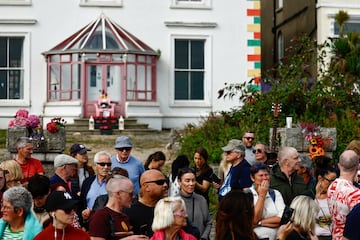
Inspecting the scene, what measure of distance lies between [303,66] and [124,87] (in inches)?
308

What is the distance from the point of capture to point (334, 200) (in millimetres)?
8375

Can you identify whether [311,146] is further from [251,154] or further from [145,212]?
[145,212]

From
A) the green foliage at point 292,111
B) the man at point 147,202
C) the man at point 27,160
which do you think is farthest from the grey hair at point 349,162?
the green foliage at point 292,111

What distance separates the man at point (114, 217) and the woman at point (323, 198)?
2.07 metres

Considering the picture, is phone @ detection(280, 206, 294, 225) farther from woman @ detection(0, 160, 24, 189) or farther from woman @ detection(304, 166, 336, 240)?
woman @ detection(0, 160, 24, 189)

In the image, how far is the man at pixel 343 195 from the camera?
324 inches

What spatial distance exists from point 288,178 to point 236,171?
1223 millimetres

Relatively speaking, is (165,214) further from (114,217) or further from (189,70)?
(189,70)

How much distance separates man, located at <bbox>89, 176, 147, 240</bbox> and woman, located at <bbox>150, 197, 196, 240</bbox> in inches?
14.5

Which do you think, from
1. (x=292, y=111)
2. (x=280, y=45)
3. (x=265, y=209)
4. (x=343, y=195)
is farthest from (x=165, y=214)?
(x=280, y=45)

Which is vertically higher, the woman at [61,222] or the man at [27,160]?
the man at [27,160]

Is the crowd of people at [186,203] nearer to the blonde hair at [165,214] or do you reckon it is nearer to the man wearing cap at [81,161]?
the blonde hair at [165,214]

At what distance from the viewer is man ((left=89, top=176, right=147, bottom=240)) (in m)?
7.54

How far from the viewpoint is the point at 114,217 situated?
7680 millimetres
